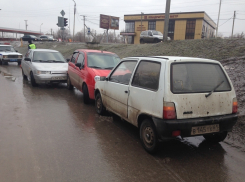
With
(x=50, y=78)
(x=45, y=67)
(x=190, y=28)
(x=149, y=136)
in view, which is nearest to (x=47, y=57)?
(x=45, y=67)

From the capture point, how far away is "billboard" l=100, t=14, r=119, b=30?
162ft

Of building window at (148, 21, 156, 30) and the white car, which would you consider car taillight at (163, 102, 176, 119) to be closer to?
the white car

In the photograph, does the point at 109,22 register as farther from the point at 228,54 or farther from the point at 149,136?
the point at 149,136

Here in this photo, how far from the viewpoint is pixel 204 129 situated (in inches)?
138

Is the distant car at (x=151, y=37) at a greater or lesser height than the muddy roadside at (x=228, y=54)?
greater

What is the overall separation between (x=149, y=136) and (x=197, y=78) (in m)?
1.27

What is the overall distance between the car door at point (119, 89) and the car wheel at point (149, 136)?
0.63 meters

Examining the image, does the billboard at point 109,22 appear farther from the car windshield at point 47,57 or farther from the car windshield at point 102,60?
the car windshield at point 102,60

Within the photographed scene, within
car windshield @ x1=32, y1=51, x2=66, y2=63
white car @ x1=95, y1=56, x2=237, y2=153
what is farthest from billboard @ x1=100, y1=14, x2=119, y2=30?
white car @ x1=95, y1=56, x2=237, y2=153

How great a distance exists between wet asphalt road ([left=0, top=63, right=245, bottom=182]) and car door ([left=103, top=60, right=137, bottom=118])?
1.75 ft

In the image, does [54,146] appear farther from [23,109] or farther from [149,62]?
[23,109]

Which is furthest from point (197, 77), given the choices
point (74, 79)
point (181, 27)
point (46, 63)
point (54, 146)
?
point (181, 27)

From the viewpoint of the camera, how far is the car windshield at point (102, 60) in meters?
7.36

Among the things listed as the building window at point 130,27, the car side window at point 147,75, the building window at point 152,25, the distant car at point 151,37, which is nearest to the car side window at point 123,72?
the car side window at point 147,75
